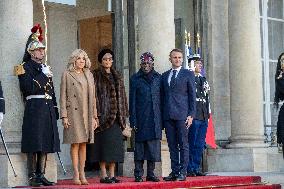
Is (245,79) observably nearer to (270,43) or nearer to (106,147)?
(270,43)

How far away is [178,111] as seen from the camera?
466 inches

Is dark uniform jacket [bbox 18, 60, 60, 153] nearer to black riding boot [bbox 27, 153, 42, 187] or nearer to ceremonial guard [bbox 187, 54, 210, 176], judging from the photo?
black riding boot [bbox 27, 153, 42, 187]

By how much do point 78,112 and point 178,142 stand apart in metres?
1.67

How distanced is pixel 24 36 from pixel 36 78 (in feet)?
2.44

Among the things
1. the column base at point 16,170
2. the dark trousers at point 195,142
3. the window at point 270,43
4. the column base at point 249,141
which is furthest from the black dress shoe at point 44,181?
the window at point 270,43

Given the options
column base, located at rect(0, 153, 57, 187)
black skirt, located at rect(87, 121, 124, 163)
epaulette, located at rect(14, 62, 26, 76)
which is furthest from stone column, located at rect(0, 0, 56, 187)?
black skirt, located at rect(87, 121, 124, 163)

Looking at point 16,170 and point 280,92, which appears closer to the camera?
point 16,170

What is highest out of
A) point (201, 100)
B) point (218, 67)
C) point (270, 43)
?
point (270, 43)

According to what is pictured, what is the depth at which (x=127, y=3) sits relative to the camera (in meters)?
15.1

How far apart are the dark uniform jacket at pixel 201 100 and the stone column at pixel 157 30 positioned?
2.02ft

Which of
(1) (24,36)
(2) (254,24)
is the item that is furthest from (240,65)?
(1) (24,36)

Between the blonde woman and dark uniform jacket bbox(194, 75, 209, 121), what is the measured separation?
2582 millimetres

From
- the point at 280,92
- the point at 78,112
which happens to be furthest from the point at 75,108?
the point at 280,92

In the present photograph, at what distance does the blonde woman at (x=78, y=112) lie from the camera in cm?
1116
